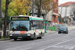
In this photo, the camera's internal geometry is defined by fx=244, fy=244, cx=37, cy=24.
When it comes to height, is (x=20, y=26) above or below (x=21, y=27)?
above

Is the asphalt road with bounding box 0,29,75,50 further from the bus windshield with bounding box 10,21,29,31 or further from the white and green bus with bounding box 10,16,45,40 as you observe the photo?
the bus windshield with bounding box 10,21,29,31

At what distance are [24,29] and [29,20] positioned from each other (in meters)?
1.12

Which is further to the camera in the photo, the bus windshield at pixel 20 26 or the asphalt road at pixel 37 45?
the bus windshield at pixel 20 26

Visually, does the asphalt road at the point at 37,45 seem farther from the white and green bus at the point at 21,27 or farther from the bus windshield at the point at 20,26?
the bus windshield at the point at 20,26

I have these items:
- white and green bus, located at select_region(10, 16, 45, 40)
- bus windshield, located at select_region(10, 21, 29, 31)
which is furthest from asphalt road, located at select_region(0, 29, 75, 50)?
bus windshield, located at select_region(10, 21, 29, 31)

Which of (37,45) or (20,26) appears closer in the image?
(37,45)

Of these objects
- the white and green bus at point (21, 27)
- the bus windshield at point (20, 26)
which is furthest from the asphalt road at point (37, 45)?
the bus windshield at point (20, 26)

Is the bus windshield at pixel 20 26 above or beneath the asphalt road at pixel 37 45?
above

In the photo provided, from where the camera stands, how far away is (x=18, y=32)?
25875 mm

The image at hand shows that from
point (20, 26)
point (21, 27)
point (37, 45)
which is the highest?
point (20, 26)

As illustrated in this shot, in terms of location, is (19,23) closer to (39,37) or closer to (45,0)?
(39,37)

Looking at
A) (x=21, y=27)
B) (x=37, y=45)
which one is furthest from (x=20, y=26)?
(x=37, y=45)

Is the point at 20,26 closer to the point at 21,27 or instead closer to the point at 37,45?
the point at 21,27

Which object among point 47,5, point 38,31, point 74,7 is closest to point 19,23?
point 38,31
